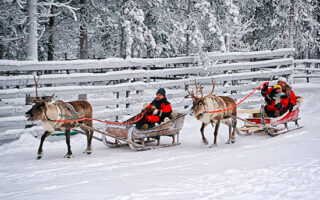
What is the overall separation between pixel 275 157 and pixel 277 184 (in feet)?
5.49

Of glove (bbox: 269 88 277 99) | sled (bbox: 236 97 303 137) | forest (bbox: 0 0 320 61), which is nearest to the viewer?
sled (bbox: 236 97 303 137)

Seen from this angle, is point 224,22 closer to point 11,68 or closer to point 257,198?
point 11,68

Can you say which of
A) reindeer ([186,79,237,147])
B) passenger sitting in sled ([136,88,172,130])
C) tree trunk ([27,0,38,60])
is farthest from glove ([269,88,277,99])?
tree trunk ([27,0,38,60])

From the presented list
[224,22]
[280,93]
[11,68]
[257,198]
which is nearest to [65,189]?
[257,198]

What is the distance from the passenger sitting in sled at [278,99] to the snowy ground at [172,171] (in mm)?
648

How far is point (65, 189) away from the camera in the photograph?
4270 millimetres

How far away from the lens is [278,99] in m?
8.38

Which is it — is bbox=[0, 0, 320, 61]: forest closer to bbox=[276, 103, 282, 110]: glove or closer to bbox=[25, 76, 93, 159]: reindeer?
bbox=[25, 76, 93, 159]: reindeer

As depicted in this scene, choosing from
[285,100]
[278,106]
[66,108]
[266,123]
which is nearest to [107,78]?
[66,108]

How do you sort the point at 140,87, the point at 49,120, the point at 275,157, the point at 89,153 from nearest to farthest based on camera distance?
the point at 275,157, the point at 49,120, the point at 89,153, the point at 140,87

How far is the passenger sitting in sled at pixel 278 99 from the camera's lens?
26.7ft

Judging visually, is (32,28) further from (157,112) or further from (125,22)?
(157,112)

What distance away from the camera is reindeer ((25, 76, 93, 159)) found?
6.03 meters

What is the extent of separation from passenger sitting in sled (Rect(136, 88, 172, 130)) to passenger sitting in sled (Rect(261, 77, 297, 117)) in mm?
2630
